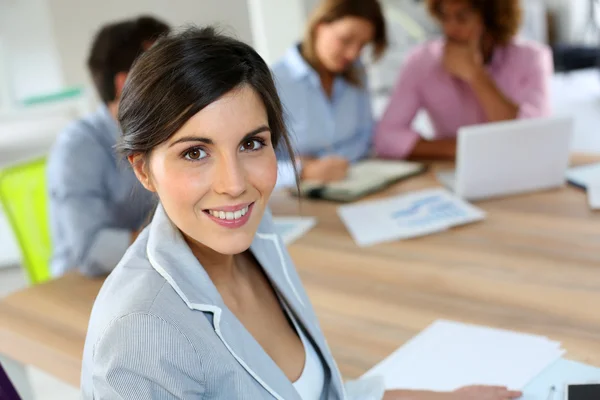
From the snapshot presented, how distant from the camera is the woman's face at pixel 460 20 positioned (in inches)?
97.5

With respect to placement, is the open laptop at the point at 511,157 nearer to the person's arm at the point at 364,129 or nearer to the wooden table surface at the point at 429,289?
the wooden table surface at the point at 429,289

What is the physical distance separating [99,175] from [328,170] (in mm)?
718

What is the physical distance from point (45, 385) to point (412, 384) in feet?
6.71

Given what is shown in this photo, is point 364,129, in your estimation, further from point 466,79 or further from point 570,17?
point 570,17

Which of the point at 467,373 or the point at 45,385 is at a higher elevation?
the point at 467,373

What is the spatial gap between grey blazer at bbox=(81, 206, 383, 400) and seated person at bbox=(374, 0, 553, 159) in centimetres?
164

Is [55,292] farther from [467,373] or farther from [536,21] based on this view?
[536,21]

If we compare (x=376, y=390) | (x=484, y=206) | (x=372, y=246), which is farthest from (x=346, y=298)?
(x=484, y=206)

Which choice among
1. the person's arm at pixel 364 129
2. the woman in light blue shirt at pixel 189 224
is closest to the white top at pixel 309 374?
the woman in light blue shirt at pixel 189 224

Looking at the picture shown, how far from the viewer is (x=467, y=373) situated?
1.19 m

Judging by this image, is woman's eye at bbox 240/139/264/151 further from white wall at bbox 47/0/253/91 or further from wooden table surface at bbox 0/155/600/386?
white wall at bbox 47/0/253/91

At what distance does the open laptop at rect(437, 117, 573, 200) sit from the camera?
193 centimetres

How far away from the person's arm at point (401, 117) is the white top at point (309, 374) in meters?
1.46

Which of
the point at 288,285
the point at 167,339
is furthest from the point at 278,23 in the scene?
Result: the point at 167,339
